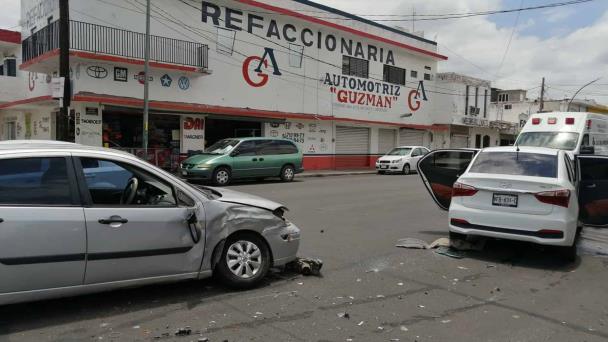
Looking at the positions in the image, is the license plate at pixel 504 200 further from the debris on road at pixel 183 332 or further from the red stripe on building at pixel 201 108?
the red stripe on building at pixel 201 108

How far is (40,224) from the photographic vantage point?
4352 mm

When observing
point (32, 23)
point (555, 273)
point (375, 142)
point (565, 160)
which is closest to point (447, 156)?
point (565, 160)

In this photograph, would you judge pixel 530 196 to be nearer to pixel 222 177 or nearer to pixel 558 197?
pixel 558 197

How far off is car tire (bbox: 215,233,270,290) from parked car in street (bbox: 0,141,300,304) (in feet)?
0.04

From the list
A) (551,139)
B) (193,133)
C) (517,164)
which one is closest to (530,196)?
(517,164)

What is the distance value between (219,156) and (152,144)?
17.6 ft

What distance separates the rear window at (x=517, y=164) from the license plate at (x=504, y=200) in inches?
17.8

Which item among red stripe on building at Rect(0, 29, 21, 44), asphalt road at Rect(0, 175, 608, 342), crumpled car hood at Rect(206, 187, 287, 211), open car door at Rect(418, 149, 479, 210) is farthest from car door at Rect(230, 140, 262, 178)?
red stripe on building at Rect(0, 29, 21, 44)

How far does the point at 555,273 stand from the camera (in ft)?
22.3

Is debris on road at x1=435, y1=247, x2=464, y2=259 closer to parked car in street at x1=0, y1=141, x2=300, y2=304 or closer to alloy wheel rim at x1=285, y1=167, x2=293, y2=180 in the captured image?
parked car in street at x1=0, y1=141, x2=300, y2=304

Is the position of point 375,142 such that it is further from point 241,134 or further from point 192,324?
point 192,324

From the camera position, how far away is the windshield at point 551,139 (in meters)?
16.8

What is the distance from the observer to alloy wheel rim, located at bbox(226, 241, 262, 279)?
552 centimetres

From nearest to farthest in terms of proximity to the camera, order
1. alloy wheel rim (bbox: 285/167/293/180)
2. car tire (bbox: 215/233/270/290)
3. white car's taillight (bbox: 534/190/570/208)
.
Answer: car tire (bbox: 215/233/270/290) < white car's taillight (bbox: 534/190/570/208) < alloy wheel rim (bbox: 285/167/293/180)
